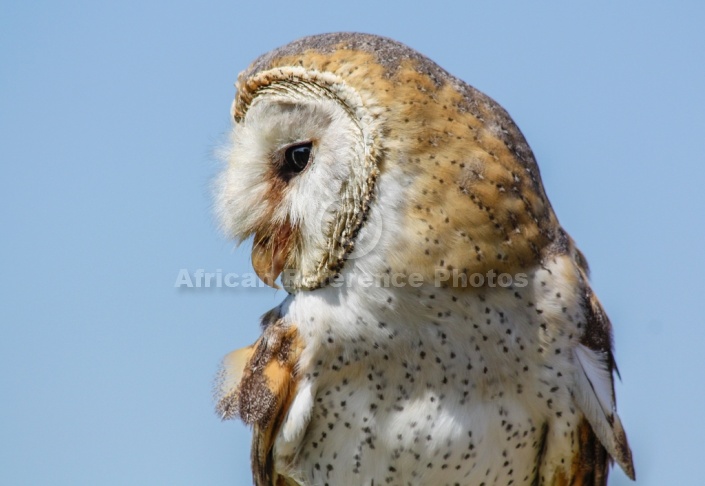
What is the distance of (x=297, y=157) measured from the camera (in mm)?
3758

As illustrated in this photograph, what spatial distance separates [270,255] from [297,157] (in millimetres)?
422

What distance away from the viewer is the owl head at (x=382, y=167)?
3506 millimetres

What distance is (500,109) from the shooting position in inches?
151

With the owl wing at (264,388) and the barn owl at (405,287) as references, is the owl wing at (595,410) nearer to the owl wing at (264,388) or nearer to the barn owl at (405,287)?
the barn owl at (405,287)

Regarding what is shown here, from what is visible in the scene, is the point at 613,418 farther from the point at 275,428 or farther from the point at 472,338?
the point at 275,428

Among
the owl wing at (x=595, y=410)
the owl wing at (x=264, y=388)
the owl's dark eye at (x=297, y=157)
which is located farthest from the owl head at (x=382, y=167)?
the owl wing at (x=595, y=410)

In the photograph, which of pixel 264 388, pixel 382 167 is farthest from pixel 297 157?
pixel 264 388

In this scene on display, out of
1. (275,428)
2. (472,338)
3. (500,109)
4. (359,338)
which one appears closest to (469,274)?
(472,338)

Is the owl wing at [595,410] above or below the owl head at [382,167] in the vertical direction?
below

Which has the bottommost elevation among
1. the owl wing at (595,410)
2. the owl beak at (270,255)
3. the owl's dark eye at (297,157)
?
the owl wing at (595,410)

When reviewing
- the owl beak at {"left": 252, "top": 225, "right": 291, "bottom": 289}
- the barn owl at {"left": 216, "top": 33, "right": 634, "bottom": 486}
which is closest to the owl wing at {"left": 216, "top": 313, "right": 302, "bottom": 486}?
the barn owl at {"left": 216, "top": 33, "right": 634, "bottom": 486}

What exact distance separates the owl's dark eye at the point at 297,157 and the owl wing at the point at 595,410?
1236 mm

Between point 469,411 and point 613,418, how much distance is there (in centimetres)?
61

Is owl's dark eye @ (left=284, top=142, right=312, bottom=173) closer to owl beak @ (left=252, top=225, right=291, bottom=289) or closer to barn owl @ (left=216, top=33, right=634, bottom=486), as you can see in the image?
barn owl @ (left=216, top=33, right=634, bottom=486)
